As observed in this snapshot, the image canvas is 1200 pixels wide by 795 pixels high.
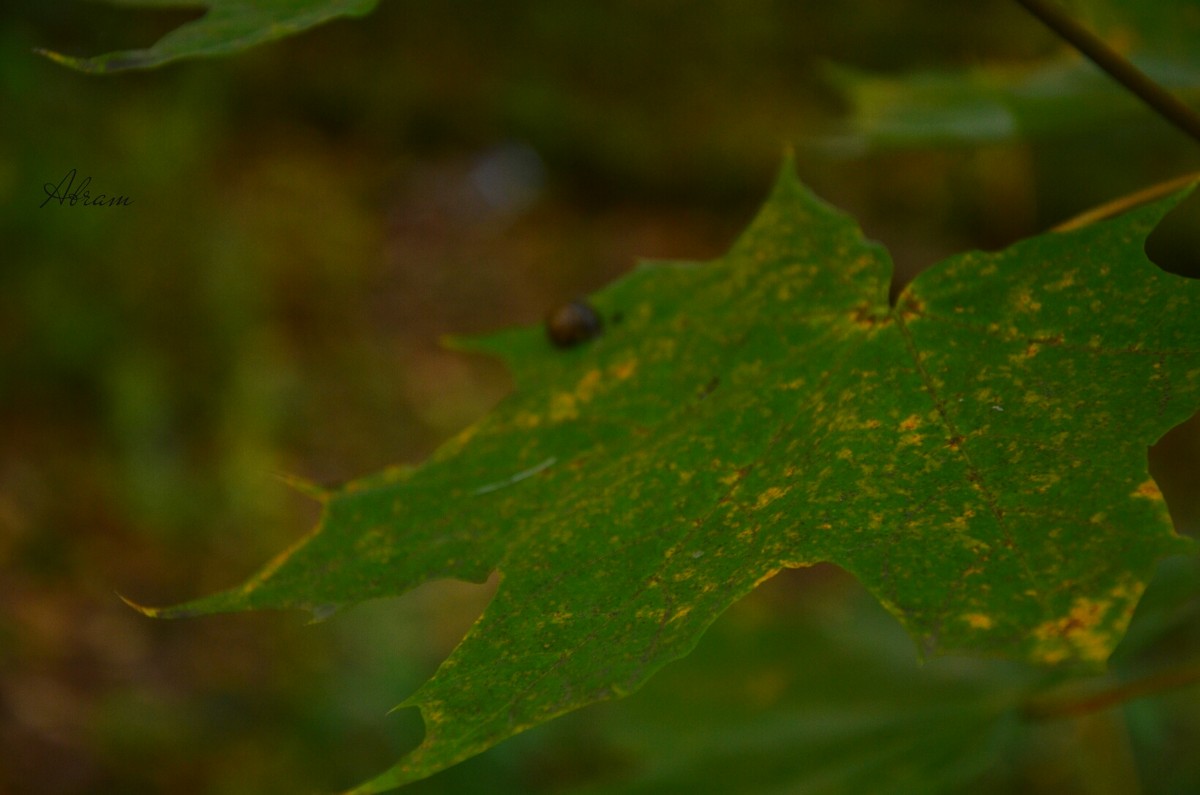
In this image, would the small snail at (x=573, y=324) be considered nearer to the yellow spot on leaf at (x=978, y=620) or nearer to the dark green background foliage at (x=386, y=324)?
the yellow spot on leaf at (x=978, y=620)

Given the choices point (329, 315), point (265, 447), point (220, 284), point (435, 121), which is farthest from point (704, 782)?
point (435, 121)

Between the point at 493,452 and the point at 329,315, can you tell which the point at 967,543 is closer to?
the point at 493,452

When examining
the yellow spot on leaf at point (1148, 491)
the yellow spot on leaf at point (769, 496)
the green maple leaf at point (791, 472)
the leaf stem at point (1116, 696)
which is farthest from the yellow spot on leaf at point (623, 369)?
the leaf stem at point (1116, 696)

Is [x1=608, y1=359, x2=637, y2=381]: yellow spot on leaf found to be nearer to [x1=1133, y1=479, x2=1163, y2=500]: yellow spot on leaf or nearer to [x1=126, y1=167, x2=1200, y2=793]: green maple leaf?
[x1=126, y1=167, x2=1200, y2=793]: green maple leaf

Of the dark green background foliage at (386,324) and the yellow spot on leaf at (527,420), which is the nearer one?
the yellow spot on leaf at (527,420)

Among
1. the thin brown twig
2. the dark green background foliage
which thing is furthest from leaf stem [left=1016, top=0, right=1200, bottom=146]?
the dark green background foliage
